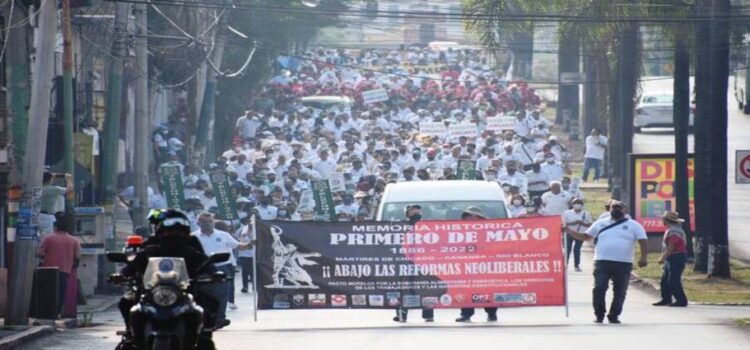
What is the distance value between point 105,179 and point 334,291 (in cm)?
851

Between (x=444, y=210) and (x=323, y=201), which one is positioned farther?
(x=323, y=201)

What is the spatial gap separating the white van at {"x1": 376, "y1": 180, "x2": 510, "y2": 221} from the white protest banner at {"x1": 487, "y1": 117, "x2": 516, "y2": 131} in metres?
22.8

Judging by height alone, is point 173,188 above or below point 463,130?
below

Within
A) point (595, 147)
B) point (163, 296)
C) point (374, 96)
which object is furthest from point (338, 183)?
point (163, 296)

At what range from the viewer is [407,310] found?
22891mm

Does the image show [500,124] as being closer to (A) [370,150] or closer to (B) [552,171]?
(A) [370,150]

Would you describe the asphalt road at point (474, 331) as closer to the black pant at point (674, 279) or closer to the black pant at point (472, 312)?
the black pant at point (472, 312)

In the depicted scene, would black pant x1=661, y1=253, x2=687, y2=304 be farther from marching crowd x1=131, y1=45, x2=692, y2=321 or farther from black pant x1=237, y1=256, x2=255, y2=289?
black pant x1=237, y1=256, x2=255, y2=289

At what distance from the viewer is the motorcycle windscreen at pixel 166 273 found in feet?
39.3

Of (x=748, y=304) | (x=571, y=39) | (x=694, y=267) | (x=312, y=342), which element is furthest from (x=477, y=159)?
(x=312, y=342)

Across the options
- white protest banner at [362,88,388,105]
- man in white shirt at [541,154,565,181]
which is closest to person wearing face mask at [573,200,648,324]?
man in white shirt at [541,154,565,181]

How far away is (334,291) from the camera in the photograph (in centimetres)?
2211

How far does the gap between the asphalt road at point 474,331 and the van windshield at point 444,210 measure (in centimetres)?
133

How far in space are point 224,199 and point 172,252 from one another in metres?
21.2
